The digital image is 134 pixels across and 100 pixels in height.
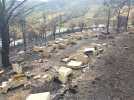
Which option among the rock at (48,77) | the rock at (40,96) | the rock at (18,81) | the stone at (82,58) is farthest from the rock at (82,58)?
the rock at (40,96)

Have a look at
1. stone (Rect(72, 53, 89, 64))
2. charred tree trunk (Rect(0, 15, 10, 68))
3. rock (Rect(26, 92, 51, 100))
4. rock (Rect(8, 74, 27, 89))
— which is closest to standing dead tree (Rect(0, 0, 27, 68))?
charred tree trunk (Rect(0, 15, 10, 68))

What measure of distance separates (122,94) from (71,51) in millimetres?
6509


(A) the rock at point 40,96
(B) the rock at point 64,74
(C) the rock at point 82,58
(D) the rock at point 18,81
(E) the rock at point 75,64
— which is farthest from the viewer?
(C) the rock at point 82,58

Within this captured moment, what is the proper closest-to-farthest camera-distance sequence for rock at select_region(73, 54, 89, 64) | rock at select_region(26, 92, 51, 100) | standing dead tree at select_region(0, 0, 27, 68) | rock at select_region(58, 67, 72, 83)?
rock at select_region(26, 92, 51, 100), rock at select_region(58, 67, 72, 83), rock at select_region(73, 54, 89, 64), standing dead tree at select_region(0, 0, 27, 68)

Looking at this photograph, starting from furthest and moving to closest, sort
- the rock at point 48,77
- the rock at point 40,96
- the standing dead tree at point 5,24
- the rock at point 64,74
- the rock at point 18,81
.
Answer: the standing dead tree at point 5,24, the rock at point 18,81, the rock at point 48,77, the rock at point 64,74, the rock at point 40,96

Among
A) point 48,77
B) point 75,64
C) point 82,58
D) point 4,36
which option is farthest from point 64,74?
point 4,36

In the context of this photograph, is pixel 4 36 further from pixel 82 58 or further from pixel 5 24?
pixel 82 58

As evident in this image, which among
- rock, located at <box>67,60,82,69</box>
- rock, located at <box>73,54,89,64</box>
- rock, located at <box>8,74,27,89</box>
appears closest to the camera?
rock, located at <box>8,74,27,89</box>

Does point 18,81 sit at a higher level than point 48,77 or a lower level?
lower

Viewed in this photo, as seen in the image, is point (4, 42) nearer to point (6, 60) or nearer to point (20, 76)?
point (6, 60)

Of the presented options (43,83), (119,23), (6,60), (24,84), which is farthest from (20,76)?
(119,23)

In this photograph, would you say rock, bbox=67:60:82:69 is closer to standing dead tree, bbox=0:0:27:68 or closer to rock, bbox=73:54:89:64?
rock, bbox=73:54:89:64

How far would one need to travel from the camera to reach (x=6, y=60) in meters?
11.9

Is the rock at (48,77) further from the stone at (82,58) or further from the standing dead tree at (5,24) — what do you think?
the standing dead tree at (5,24)
